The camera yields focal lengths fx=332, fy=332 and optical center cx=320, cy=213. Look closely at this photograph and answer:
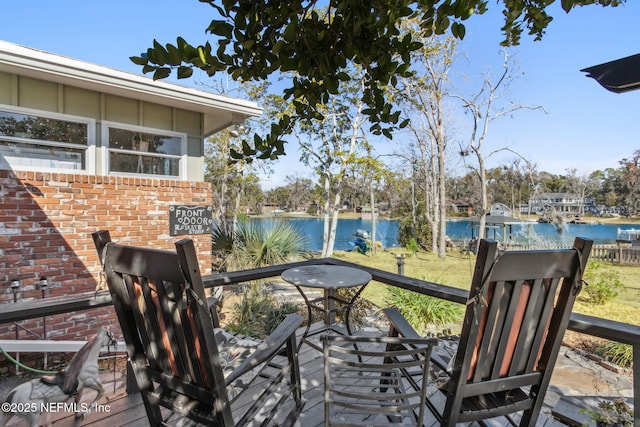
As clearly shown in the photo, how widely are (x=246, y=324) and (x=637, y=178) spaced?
31244mm

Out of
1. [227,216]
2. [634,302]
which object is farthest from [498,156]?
[227,216]

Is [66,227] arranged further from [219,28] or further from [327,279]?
[219,28]

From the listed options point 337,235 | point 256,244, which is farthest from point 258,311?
point 337,235

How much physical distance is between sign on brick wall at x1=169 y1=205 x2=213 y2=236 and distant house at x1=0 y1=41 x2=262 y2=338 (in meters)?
0.05

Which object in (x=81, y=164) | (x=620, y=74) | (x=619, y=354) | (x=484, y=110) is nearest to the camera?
(x=620, y=74)

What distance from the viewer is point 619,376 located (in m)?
4.20

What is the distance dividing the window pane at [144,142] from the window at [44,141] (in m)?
0.28

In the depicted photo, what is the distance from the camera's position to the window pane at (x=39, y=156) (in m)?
3.90

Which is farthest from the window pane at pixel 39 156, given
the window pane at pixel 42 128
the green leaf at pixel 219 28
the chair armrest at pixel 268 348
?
the green leaf at pixel 219 28

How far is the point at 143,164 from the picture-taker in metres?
4.82

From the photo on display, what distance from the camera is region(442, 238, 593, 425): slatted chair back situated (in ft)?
4.03

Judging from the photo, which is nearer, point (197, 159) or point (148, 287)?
point (148, 287)

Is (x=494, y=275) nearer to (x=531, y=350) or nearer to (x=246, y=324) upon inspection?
(x=531, y=350)

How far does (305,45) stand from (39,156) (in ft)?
14.6
